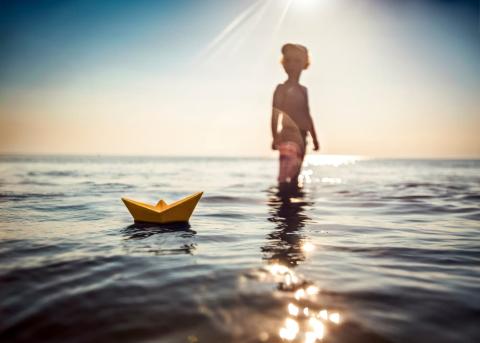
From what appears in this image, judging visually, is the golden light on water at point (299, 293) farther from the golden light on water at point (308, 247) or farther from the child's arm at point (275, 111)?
the child's arm at point (275, 111)

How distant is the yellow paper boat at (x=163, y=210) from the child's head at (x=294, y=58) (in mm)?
4991

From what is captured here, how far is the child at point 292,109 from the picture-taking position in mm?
8711

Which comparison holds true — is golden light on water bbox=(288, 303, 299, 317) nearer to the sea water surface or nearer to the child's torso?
the sea water surface

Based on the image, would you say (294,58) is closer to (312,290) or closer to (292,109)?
(292,109)

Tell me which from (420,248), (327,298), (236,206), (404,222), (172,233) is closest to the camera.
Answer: (327,298)

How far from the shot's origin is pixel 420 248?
413 cm

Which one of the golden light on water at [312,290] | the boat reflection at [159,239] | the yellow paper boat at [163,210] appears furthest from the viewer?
the yellow paper boat at [163,210]

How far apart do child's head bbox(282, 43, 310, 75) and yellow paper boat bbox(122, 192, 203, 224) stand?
499cm

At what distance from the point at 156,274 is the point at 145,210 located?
96.2 inches

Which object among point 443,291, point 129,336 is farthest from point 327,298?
point 129,336

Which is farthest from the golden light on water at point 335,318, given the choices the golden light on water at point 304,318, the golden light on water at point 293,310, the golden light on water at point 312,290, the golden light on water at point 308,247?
the golden light on water at point 308,247

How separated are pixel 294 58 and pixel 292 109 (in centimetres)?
132

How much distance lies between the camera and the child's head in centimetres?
862

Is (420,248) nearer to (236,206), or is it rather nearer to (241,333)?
(241,333)
